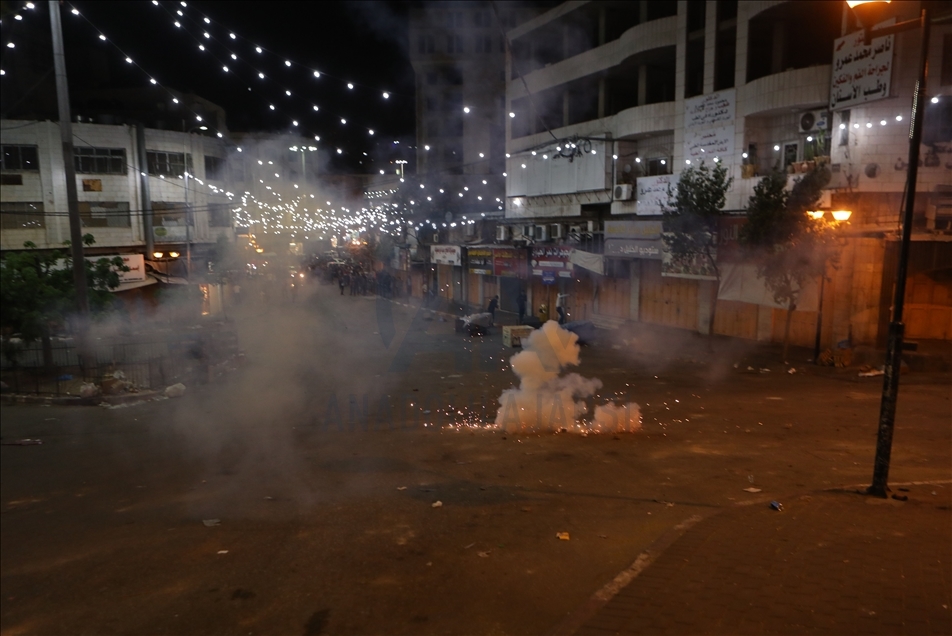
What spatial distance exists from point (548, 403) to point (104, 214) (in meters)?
25.3

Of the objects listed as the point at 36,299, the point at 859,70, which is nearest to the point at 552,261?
the point at 859,70

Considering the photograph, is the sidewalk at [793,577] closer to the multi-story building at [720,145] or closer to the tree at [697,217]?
the multi-story building at [720,145]

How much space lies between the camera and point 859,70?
14195mm

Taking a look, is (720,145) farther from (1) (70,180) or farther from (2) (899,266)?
(1) (70,180)

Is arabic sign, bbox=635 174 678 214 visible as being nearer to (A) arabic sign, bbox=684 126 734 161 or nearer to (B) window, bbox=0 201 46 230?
(A) arabic sign, bbox=684 126 734 161

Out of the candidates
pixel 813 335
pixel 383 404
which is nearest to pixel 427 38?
pixel 813 335

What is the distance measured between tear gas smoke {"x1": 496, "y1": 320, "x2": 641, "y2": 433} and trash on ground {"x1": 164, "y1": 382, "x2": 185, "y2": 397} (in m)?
6.77

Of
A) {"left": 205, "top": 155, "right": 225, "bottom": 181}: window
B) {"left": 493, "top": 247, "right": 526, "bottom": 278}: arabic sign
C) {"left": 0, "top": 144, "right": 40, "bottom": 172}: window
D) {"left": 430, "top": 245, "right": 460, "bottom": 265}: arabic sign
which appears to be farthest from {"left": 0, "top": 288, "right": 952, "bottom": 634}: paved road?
{"left": 205, "top": 155, "right": 225, "bottom": 181}: window

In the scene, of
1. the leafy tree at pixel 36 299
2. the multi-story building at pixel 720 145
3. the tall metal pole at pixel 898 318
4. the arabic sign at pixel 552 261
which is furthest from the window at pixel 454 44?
the tall metal pole at pixel 898 318

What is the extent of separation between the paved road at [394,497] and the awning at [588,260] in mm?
9026

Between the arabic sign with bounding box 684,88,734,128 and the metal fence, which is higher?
the arabic sign with bounding box 684,88,734,128

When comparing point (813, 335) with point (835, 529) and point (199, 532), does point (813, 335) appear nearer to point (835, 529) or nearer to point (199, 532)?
point (835, 529)

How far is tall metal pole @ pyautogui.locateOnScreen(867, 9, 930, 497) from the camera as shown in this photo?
5.82 meters

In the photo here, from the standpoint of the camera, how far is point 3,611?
495 cm
